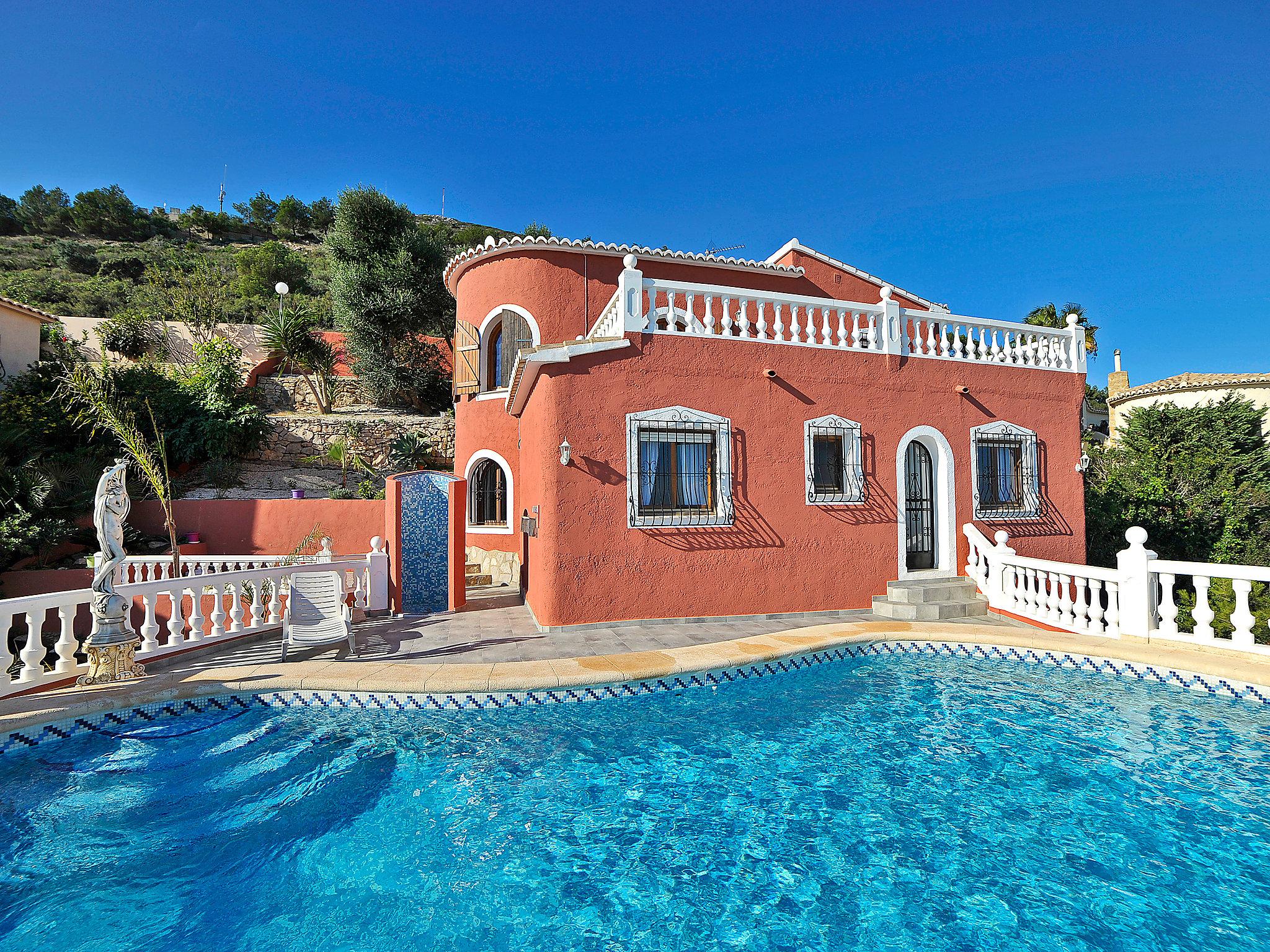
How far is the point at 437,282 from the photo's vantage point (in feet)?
71.8

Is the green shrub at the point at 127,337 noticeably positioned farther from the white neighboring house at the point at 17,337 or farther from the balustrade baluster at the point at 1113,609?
the balustrade baluster at the point at 1113,609

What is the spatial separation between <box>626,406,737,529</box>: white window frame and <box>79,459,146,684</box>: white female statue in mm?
5986

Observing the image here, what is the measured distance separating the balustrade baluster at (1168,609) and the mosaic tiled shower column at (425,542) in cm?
1040

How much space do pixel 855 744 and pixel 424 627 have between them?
619 centimetres

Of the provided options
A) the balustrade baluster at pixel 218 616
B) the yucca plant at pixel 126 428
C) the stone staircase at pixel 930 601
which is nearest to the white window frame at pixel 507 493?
the yucca plant at pixel 126 428

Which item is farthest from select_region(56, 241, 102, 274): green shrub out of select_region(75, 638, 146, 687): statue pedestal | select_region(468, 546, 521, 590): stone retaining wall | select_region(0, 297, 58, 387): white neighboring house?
select_region(75, 638, 146, 687): statue pedestal

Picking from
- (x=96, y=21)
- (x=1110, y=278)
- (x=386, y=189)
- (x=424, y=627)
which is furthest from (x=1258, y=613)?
(x=386, y=189)

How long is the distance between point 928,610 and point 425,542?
8723 millimetres

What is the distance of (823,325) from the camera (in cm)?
984

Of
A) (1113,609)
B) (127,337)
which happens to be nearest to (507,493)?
(1113,609)

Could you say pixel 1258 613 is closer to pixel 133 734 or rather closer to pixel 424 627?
pixel 424 627

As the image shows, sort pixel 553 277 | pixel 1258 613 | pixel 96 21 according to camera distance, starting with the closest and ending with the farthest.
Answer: pixel 1258 613 < pixel 96 21 < pixel 553 277

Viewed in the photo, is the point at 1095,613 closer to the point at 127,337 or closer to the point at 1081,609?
the point at 1081,609

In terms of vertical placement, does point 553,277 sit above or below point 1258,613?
above
